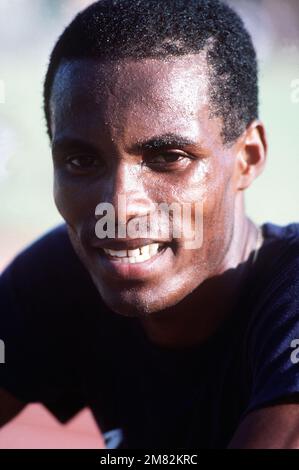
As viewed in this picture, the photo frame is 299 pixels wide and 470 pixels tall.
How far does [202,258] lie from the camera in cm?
248

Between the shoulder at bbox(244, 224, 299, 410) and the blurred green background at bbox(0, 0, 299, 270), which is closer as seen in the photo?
the shoulder at bbox(244, 224, 299, 410)

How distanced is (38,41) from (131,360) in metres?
9.33

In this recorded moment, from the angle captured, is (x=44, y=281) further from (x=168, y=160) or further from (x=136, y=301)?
(x=168, y=160)

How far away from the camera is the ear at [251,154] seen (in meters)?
2.65

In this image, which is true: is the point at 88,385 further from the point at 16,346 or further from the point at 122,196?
the point at 122,196

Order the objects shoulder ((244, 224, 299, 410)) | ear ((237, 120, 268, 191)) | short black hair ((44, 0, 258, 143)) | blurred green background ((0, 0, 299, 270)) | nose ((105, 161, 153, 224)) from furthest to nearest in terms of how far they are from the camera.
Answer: blurred green background ((0, 0, 299, 270)) < ear ((237, 120, 268, 191)) < short black hair ((44, 0, 258, 143)) < nose ((105, 161, 153, 224)) < shoulder ((244, 224, 299, 410))

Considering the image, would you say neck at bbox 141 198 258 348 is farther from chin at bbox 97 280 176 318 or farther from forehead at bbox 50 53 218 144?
forehead at bbox 50 53 218 144

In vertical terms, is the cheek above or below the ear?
below


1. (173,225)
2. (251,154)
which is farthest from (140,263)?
(251,154)

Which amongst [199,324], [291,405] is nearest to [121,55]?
[199,324]

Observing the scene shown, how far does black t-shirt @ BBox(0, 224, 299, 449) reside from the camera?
226 centimetres

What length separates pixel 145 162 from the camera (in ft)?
7.61

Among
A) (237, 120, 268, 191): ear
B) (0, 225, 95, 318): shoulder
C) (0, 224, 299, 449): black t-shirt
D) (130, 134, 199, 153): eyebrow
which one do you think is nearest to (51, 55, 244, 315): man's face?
(130, 134, 199, 153): eyebrow

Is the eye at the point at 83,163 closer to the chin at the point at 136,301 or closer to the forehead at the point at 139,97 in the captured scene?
the forehead at the point at 139,97
